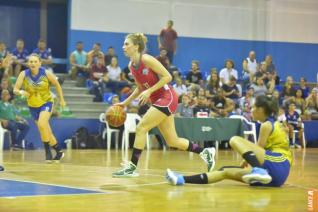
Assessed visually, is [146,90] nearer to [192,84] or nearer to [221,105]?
[221,105]

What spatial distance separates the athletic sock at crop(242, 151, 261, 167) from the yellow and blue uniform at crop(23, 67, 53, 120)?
4563 mm

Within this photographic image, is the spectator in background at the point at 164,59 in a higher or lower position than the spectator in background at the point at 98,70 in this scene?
Result: higher

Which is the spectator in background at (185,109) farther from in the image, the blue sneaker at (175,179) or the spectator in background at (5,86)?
the blue sneaker at (175,179)

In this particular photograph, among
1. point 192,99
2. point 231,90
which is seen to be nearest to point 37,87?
point 192,99

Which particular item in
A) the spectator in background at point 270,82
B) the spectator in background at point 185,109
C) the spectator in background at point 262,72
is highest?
the spectator in background at point 262,72

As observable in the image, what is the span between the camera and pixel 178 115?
16250 mm

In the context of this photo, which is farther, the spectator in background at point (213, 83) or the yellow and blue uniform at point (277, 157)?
the spectator in background at point (213, 83)

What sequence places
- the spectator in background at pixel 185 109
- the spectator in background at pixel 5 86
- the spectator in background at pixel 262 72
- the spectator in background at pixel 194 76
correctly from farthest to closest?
the spectator in background at pixel 262 72 → the spectator in background at pixel 194 76 → the spectator in background at pixel 185 109 → the spectator in background at pixel 5 86

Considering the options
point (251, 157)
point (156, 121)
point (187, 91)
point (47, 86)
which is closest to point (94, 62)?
point (187, 91)

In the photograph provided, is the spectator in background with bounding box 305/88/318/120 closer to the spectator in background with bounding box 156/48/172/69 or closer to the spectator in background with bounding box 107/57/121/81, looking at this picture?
the spectator in background with bounding box 156/48/172/69

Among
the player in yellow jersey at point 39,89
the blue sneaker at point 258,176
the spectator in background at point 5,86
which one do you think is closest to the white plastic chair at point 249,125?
the spectator in background at point 5,86

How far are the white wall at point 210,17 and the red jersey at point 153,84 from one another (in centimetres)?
1289

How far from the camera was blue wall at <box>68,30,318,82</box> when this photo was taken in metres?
20.6

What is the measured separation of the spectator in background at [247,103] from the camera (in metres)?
17.2
